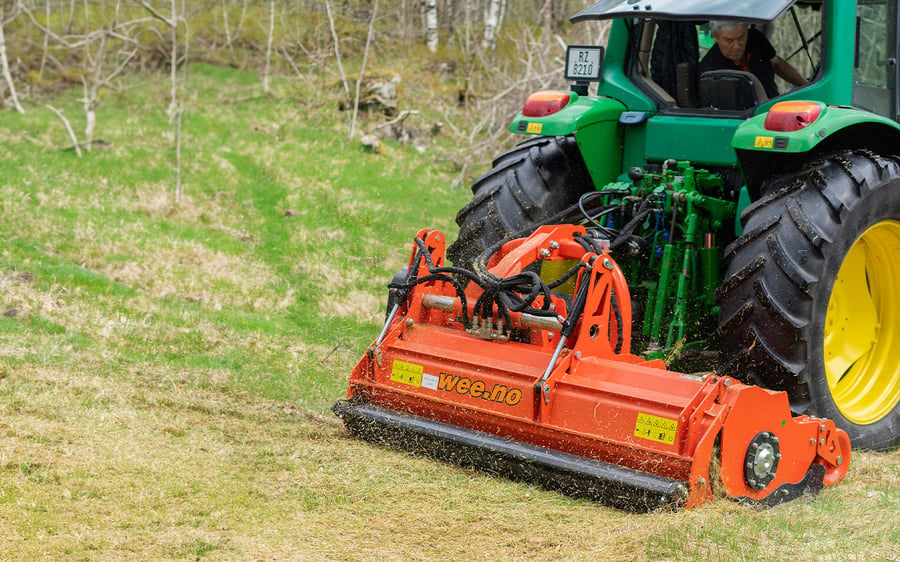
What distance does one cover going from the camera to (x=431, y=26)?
51.5ft

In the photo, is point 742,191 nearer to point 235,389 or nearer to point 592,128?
point 592,128

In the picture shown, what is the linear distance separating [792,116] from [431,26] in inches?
471

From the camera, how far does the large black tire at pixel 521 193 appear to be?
5043mm

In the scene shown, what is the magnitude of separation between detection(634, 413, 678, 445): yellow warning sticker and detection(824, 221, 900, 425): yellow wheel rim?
4.45 ft

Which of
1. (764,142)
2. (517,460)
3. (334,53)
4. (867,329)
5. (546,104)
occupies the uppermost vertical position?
(334,53)

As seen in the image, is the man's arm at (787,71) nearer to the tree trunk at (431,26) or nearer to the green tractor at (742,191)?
the green tractor at (742,191)

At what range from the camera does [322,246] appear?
8.18 m

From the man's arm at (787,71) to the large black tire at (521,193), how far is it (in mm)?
1066

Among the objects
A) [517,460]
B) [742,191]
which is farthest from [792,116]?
[517,460]

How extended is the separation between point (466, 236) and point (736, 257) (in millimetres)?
1360

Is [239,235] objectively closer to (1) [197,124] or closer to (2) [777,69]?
(1) [197,124]

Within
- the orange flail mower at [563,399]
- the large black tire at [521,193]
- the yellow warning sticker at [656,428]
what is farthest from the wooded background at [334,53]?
the yellow warning sticker at [656,428]

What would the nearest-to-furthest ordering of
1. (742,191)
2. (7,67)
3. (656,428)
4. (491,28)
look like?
(656,428)
(742,191)
(7,67)
(491,28)

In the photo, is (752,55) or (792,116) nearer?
(792,116)
